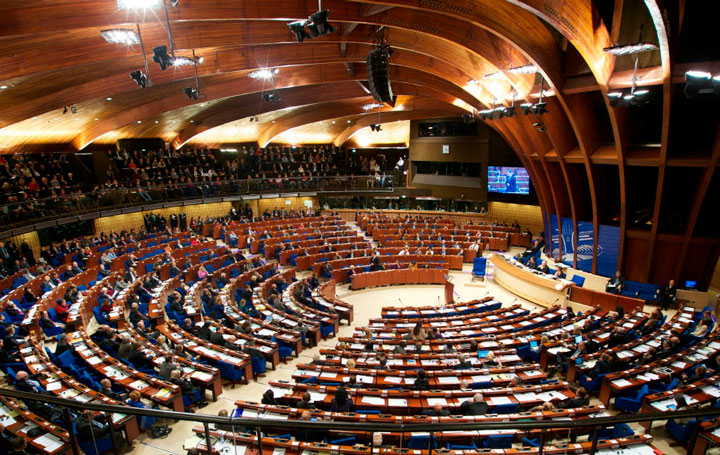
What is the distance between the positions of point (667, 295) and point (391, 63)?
14427 millimetres

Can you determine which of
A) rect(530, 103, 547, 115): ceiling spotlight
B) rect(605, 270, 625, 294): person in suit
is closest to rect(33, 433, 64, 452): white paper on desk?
Result: rect(530, 103, 547, 115): ceiling spotlight

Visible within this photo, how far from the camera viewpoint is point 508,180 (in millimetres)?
29328

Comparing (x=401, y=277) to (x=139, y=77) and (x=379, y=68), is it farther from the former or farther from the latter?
(x=139, y=77)

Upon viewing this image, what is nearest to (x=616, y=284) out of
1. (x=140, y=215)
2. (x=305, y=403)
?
(x=305, y=403)

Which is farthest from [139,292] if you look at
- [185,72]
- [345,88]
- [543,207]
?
[543,207]

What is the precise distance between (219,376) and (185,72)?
12.2 meters

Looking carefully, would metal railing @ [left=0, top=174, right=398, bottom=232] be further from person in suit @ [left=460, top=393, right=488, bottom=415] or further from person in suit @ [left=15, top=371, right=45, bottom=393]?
person in suit @ [left=460, top=393, right=488, bottom=415]

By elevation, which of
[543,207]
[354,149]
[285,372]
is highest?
[354,149]

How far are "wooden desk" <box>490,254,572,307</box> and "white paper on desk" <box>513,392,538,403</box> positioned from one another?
8724 millimetres

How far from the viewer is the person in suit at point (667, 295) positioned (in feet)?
51.8

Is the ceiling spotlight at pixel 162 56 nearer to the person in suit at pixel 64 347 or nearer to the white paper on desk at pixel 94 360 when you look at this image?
the person in suit at pixel 64 347

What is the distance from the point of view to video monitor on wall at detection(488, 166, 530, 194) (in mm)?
28578

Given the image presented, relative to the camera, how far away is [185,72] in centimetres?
1647

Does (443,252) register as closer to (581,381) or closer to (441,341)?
(441,341)
